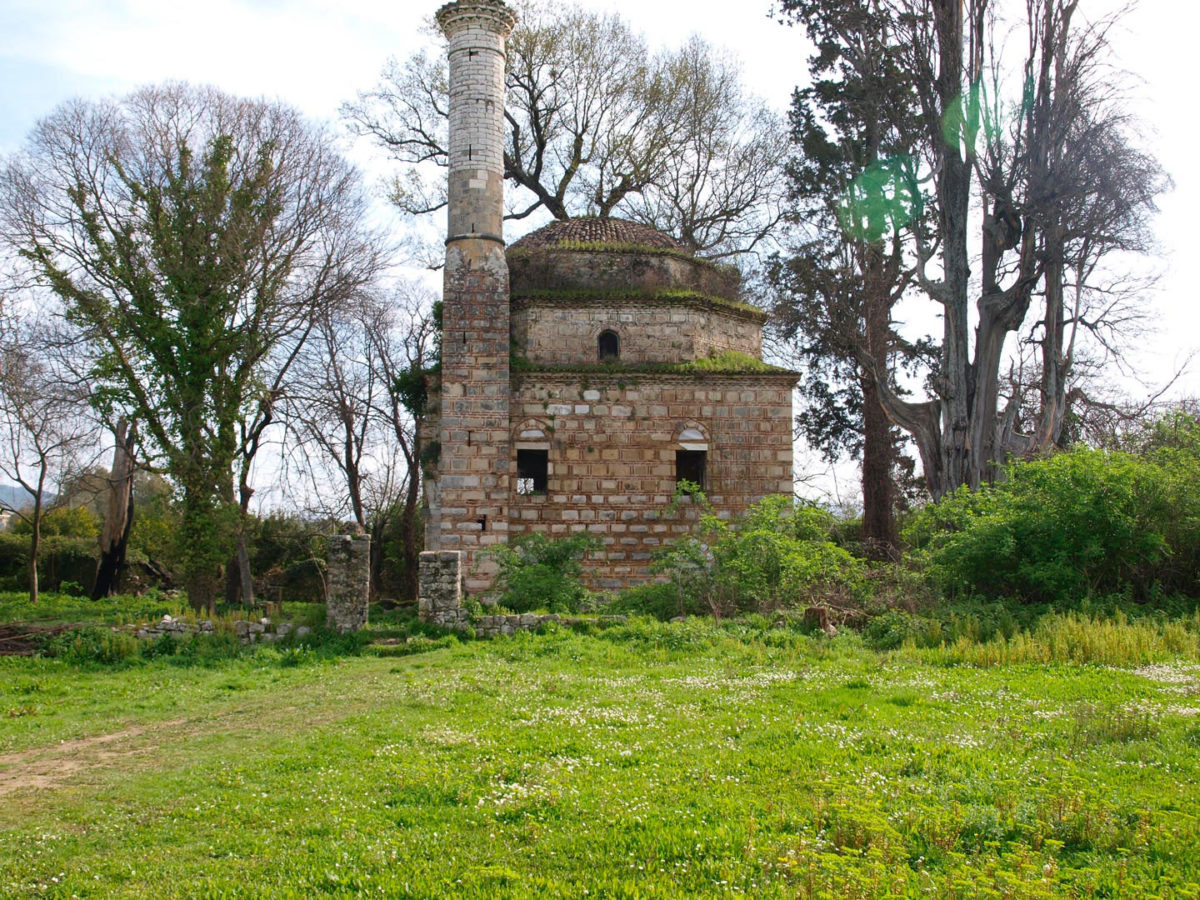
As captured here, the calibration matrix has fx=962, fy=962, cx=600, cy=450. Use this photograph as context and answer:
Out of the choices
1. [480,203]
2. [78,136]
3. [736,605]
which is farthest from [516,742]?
[78,136]

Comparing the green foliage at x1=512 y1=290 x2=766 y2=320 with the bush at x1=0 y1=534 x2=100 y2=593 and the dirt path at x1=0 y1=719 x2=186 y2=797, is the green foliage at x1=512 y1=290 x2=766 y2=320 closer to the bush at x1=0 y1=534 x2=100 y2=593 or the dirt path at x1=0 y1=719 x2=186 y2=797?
the dirt path at x1=0 y1=719 x2=186 y2=797

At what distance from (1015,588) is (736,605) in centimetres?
387

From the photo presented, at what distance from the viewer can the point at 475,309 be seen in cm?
1738

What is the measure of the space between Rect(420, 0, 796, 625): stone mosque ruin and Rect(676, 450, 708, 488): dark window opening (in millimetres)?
32

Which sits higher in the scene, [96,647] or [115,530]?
[115,530]

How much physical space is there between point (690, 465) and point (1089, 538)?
7.42 m

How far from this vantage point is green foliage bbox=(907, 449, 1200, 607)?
1267 cm

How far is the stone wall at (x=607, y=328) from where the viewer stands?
→ 60.3 feet

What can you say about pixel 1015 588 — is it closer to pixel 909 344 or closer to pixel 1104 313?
pixel 1104 313

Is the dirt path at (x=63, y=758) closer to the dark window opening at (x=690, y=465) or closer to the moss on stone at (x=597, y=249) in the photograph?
the dark window opening at (x=690, y=465)

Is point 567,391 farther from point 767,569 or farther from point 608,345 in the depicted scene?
point 767,569

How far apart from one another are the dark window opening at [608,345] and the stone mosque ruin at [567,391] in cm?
4

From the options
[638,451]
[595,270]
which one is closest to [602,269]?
[595,270]

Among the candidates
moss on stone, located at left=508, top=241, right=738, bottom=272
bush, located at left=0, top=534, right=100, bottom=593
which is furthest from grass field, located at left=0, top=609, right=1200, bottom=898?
bush, located at left=0, top=534, right=100, bottom=593
